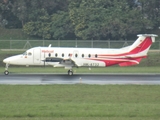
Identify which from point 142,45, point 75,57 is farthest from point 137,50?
point 75,57

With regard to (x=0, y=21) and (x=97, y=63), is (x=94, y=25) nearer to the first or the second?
(x=0, y=21)

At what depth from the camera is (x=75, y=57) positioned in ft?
142

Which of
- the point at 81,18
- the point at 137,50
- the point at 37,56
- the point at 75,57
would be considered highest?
the point at 81,18

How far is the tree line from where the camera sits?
2906 inches

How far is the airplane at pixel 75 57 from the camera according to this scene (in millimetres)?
42656

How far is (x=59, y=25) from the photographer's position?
75625mm

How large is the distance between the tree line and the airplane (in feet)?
95.9
